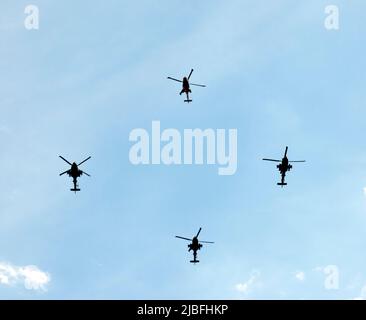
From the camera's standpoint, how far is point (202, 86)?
87.8 meters

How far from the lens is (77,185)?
8788cm
